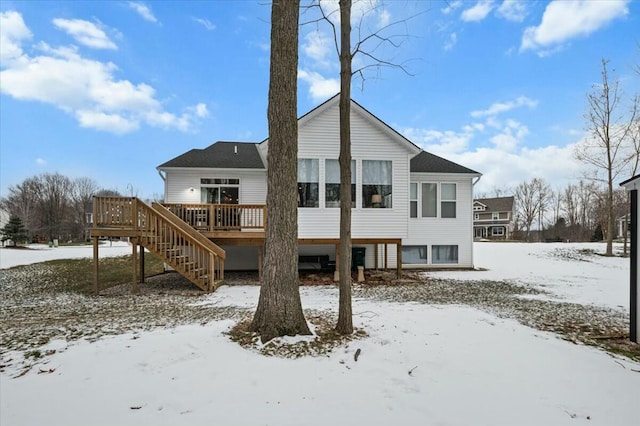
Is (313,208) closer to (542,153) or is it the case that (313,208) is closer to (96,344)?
(96,344)

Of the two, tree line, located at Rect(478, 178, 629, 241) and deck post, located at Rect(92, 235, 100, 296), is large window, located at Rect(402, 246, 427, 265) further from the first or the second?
tree line, located at Rect(478, 178, 629, 241)

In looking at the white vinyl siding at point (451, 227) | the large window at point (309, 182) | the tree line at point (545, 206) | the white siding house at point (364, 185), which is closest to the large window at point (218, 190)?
the white siding house at point (364, 185)

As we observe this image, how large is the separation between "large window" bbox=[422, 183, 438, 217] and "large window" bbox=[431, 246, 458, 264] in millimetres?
1422

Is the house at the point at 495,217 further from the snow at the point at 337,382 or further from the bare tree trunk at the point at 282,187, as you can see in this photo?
the bare tree trunk at the point at 282,187

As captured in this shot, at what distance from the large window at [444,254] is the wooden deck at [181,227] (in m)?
3.13

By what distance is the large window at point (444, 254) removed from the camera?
12375 millimetres

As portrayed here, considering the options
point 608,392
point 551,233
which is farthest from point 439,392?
point 551,233

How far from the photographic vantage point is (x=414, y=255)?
12320 mm

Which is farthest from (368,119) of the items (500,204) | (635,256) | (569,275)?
(500,204)

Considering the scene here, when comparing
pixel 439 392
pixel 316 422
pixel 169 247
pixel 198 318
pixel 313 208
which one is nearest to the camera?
pixel 316 422

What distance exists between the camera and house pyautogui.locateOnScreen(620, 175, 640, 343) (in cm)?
427

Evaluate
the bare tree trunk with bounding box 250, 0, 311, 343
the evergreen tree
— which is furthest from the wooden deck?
the evergreen tree

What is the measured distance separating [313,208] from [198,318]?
503cm

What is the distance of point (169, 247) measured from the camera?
8227mm
